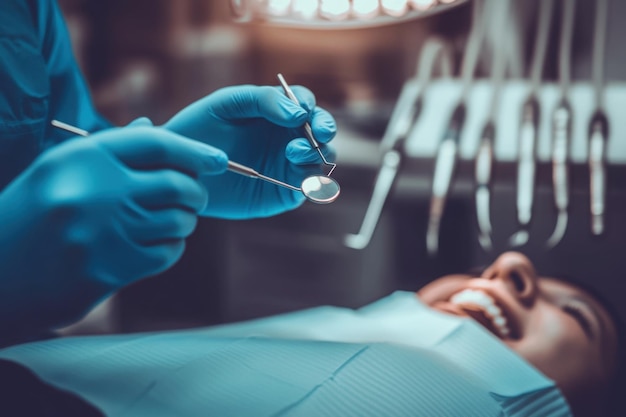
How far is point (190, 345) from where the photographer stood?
30.4 inches

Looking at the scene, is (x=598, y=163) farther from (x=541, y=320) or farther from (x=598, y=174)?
(x=541, y=320)

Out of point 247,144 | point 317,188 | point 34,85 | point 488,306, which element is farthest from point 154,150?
point 488,306

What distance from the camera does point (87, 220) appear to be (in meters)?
0.54

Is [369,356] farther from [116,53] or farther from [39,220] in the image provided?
[116,53]

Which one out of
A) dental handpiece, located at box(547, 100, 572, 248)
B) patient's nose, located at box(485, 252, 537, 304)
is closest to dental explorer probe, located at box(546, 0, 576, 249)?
dental handpiece, located at box(547, 100, 572, 248)

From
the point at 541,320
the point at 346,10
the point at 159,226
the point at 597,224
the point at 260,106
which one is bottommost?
the point at 541,320

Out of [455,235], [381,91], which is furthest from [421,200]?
[381,91]

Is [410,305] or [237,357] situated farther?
[410,305]

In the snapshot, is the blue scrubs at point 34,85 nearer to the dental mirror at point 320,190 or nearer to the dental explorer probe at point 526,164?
Answer: the dental mirror at point 320,190

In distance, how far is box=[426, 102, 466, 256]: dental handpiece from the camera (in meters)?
1.23

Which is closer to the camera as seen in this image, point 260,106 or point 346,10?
point 260,106

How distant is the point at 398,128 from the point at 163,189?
826 mm

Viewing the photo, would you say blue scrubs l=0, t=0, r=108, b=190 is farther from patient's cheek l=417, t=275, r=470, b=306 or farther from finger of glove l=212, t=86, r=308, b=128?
patient's cheek l=417, t=275, r=470, b=306

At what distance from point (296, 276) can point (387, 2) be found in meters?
0.64
